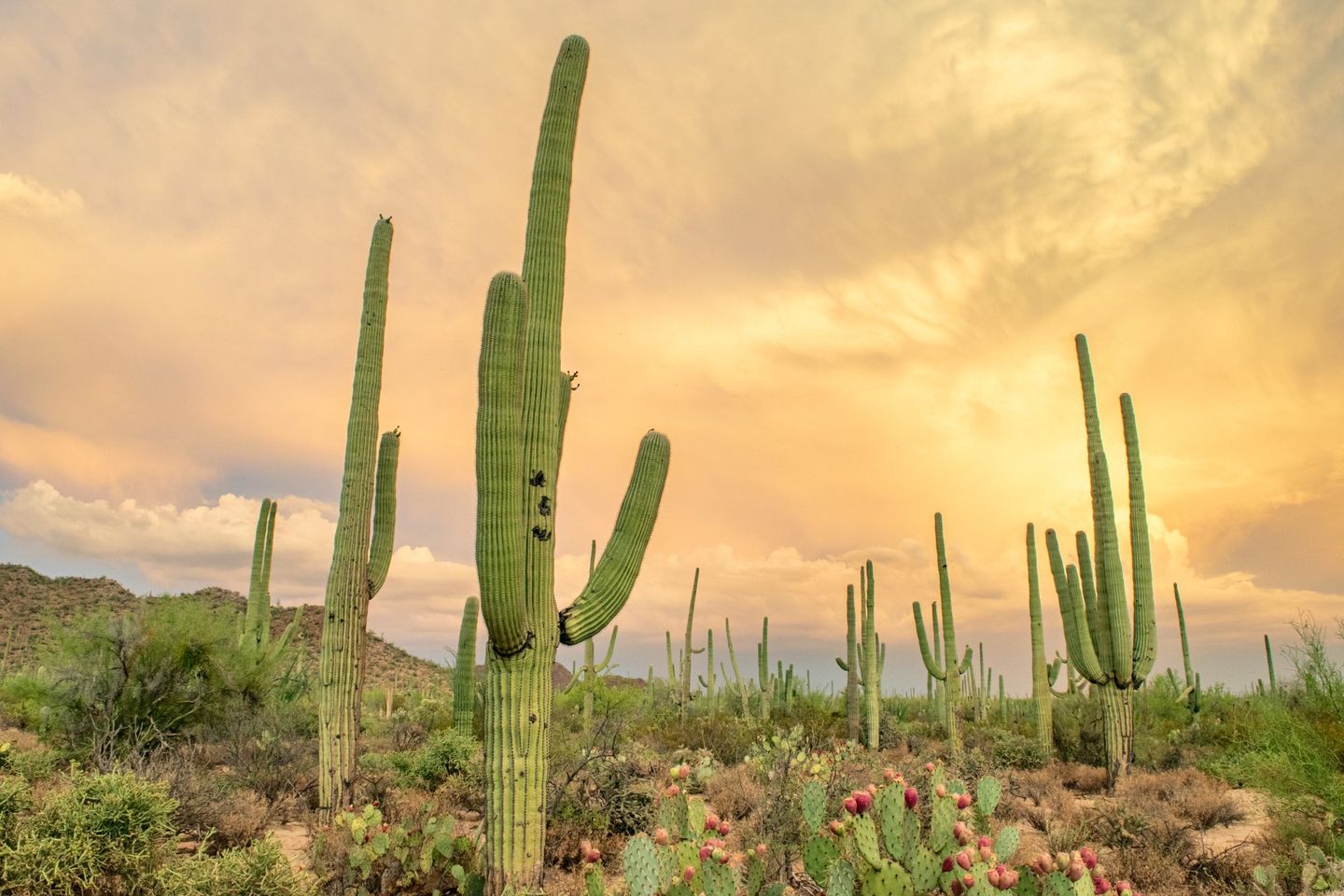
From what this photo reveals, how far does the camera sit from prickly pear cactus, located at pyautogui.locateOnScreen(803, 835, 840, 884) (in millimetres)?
4289

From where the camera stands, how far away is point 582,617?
6.59 m

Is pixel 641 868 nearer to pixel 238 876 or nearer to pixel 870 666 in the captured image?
pixel 238 876

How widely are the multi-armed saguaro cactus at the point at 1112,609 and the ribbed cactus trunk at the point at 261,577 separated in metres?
13.1

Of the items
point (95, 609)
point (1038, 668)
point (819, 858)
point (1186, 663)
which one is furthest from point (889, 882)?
point (95, 609)

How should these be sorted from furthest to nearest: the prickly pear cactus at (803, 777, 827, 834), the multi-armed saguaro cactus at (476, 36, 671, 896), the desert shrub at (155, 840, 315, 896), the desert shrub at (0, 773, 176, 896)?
1. the multi-armed saguaro cactus at (476, 36, 671, 896)
2. the desert shrub at (0, 773, 176, 896)
3. the desert shrub at (155, 840, 315, 896)
4. the prickly pear cactus at (803, 777, 827, 834)

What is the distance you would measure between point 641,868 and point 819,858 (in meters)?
1.01

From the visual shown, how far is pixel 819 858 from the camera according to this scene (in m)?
4.30

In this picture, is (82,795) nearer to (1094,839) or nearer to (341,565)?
(341,565)

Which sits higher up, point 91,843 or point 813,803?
point 813,803

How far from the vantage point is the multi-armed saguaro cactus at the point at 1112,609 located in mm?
12289

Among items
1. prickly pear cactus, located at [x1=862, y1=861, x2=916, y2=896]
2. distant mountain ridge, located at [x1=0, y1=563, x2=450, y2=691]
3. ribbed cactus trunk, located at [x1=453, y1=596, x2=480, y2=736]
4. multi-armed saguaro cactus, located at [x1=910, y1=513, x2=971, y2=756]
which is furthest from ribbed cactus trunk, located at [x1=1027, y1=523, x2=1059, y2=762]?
distant mountain ridge, located at [x1=0, y1=563, x2=450, y2=691]

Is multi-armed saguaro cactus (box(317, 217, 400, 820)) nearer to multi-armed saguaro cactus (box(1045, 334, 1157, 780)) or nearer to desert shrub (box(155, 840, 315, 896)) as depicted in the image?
desert shrub (box(155, 840, 315, 896))

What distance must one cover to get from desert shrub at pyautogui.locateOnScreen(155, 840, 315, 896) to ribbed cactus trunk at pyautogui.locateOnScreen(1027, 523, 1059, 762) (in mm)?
11938

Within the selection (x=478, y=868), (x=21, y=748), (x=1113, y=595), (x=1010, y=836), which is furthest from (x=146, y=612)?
(x=1113, y=595)
